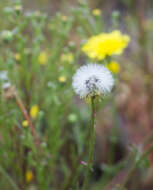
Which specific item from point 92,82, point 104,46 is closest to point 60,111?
point 104,46

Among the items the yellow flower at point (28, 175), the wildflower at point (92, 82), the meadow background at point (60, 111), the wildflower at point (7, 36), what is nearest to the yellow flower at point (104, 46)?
the meadow background at point (60, 111)

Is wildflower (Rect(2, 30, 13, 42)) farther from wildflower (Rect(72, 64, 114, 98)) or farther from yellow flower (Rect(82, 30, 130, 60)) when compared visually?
wildflower (Rect(72, 64, 114, 98))

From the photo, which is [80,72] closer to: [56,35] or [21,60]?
[21,60]

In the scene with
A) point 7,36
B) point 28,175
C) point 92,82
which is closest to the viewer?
point 92,82

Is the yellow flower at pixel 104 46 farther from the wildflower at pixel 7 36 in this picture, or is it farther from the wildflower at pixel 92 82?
the wildflower at pixel 92 82

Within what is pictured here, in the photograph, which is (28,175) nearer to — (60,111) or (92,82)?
(60,111)

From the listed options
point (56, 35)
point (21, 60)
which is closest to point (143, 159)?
point (21, 60)
